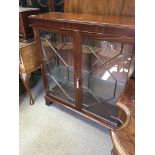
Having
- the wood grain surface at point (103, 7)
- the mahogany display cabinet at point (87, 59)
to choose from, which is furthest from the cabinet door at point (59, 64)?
the wood grain surface at point (103, 7)

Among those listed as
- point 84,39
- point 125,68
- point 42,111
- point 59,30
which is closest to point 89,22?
point 84,39

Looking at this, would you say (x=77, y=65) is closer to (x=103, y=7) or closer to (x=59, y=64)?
(x=59, y=64)

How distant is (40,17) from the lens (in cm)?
129

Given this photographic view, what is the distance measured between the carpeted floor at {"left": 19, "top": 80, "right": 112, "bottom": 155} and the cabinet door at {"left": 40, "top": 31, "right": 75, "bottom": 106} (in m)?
0.21

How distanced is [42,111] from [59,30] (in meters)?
0.92

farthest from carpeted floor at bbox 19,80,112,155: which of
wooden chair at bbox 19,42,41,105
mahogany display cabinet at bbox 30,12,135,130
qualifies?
wooden chair at bbox 19,42,41,105

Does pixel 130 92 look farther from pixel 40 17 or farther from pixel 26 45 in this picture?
pixel 26 45

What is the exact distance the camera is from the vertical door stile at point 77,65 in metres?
1.16

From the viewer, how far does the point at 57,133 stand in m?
1.50

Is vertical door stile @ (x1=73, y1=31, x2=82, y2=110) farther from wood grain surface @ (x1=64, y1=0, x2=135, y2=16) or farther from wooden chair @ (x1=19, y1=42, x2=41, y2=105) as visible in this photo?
wooden chair @ (x1=19, y1=42, x2=41, y2=105)

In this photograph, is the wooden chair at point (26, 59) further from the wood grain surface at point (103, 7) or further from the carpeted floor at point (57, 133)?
the wood grain surface at point (103, 7)

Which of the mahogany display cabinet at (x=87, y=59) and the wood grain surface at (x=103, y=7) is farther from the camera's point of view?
the wood grain surface at (x=103, y=7)

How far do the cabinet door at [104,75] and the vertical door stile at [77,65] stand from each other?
0.10 ft
